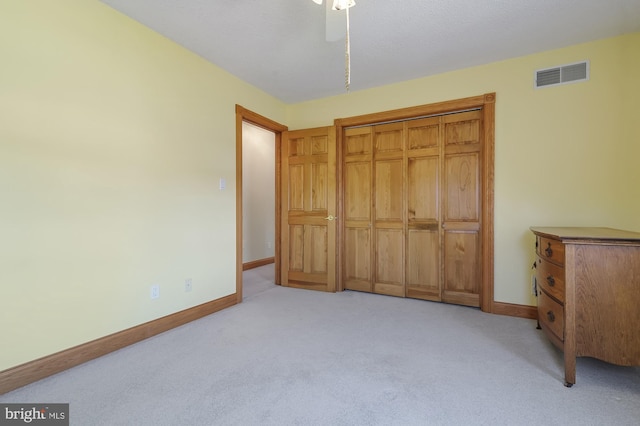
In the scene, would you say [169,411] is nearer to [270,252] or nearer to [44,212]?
[44,212]

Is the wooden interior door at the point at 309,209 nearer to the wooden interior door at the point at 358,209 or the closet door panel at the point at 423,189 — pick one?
the wooden interior door at the point at 358,209

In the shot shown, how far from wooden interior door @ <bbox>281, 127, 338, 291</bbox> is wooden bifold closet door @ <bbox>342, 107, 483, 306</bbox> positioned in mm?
214

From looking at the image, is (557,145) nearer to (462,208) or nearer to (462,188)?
(462,188)

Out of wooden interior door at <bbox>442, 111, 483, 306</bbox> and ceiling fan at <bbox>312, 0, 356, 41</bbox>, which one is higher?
ceiling fan at <bbox>312, 0, 356, 41</bbox>

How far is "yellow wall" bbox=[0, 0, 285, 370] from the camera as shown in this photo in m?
1.69

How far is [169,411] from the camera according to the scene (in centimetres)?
145

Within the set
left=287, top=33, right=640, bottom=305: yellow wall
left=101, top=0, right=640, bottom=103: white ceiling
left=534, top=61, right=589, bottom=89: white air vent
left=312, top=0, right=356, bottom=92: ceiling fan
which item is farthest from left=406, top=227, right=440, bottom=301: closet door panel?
left=312, top=0, right=356, bottom=92: ceiling fan

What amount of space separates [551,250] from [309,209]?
8.61 ft

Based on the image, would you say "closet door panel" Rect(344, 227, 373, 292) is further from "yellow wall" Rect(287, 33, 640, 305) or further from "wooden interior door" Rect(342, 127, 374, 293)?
"yellow wall" Rect(287, 33, 640, 305)

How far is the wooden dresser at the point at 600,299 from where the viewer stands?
1622 mm

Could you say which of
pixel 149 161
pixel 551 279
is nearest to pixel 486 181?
pixel 551 279

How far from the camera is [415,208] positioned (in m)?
3.38
